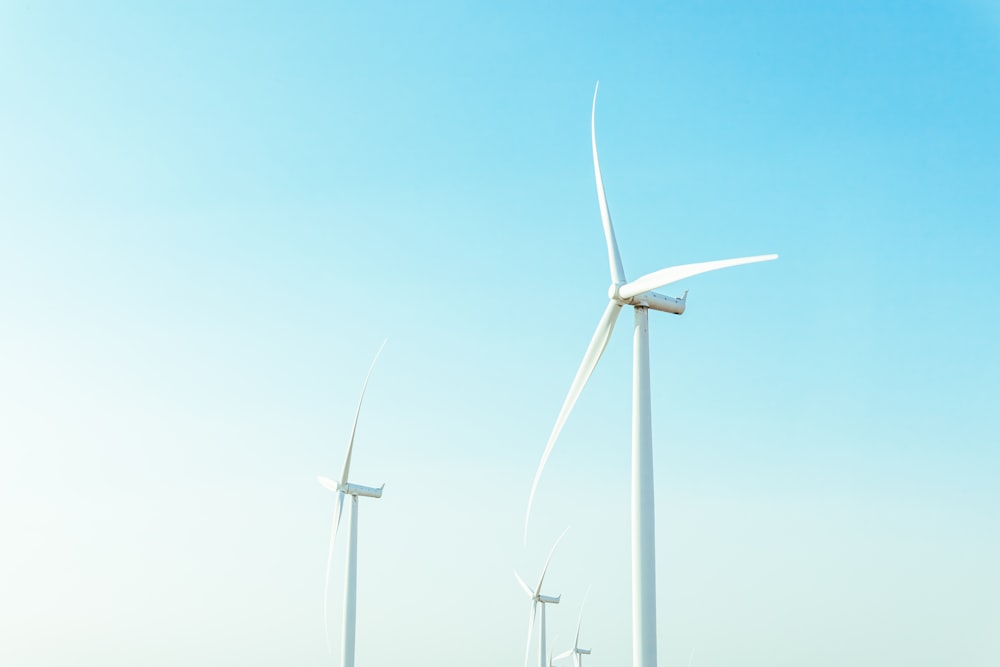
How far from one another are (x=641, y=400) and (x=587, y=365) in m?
4.31

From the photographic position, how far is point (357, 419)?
5700cm

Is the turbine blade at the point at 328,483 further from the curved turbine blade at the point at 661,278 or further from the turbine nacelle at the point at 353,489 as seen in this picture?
the curved turbine blade at the point at 661,278

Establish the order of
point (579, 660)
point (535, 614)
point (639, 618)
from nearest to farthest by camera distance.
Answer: point (639, 618) < point (535, 614) < point (579, 660)

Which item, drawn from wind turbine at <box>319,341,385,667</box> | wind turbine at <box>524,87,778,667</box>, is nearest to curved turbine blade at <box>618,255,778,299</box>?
wind turbine at <box>524,87,778,667</box>

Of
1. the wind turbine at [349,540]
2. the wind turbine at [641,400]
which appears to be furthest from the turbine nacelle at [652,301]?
the wind turbine at [349,540]

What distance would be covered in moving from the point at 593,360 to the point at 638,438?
4.82m

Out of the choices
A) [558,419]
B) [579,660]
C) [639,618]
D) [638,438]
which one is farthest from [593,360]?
[579,660]

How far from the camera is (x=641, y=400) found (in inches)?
1148

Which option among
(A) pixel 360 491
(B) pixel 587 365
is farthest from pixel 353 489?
(B) pixel 587 365

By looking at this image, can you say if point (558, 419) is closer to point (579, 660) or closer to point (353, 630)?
point (353, 630)

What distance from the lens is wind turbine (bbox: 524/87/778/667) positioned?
27.6 m

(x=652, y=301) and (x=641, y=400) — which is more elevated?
(x=652, y=301)

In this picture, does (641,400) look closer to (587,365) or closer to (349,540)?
(587,365)

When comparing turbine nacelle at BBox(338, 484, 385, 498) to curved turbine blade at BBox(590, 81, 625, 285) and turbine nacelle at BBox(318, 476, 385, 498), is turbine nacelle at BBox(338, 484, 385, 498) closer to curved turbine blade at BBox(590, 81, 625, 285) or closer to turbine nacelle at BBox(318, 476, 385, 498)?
turbine nacelle at BBox(318, 476, 385, 498)
